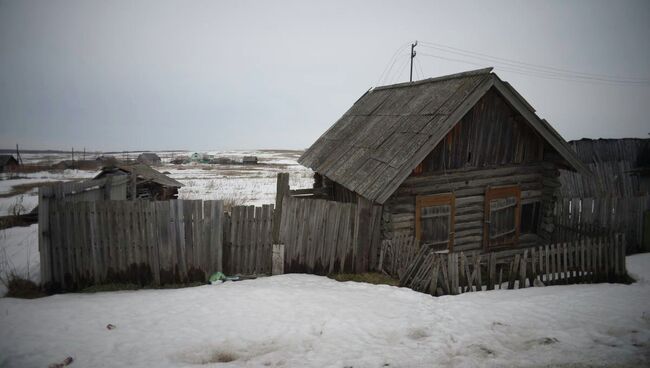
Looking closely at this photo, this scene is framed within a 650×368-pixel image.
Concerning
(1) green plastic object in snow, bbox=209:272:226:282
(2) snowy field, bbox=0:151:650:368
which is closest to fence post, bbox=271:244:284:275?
(2) snowy field, bbox=0:151:650:368

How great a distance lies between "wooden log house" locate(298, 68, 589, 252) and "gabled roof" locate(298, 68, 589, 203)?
0.11 feet

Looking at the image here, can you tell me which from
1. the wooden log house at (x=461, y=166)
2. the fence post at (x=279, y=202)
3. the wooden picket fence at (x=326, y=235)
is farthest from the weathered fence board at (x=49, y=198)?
the wooden log house at (x=461, y=166)

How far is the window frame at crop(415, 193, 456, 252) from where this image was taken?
9.97 metres

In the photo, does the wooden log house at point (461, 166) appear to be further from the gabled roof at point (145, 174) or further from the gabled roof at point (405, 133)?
the gabled roof at point (145, 174)

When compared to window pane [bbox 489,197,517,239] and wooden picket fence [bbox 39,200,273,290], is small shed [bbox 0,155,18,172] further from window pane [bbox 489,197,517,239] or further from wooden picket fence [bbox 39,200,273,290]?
window pane [bbox 489,197,517,239]

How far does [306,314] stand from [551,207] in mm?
9468

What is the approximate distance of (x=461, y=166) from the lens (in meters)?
10.3

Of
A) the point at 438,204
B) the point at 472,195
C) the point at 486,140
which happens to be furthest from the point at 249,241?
the point at 486,140

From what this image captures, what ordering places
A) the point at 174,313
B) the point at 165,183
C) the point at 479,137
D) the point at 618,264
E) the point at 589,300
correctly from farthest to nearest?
the point at 165,183 < the point at 479,137 < the point at 618,264 < the point at 589,300 < the point at 174,313

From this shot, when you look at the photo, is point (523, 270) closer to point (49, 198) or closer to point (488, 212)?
point (488, 212)

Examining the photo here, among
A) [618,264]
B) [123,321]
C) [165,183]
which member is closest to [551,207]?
[618,264]

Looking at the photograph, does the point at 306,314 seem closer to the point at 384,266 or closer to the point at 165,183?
the point at 384,266

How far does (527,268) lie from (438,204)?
9.13ft

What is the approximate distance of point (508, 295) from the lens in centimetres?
770
